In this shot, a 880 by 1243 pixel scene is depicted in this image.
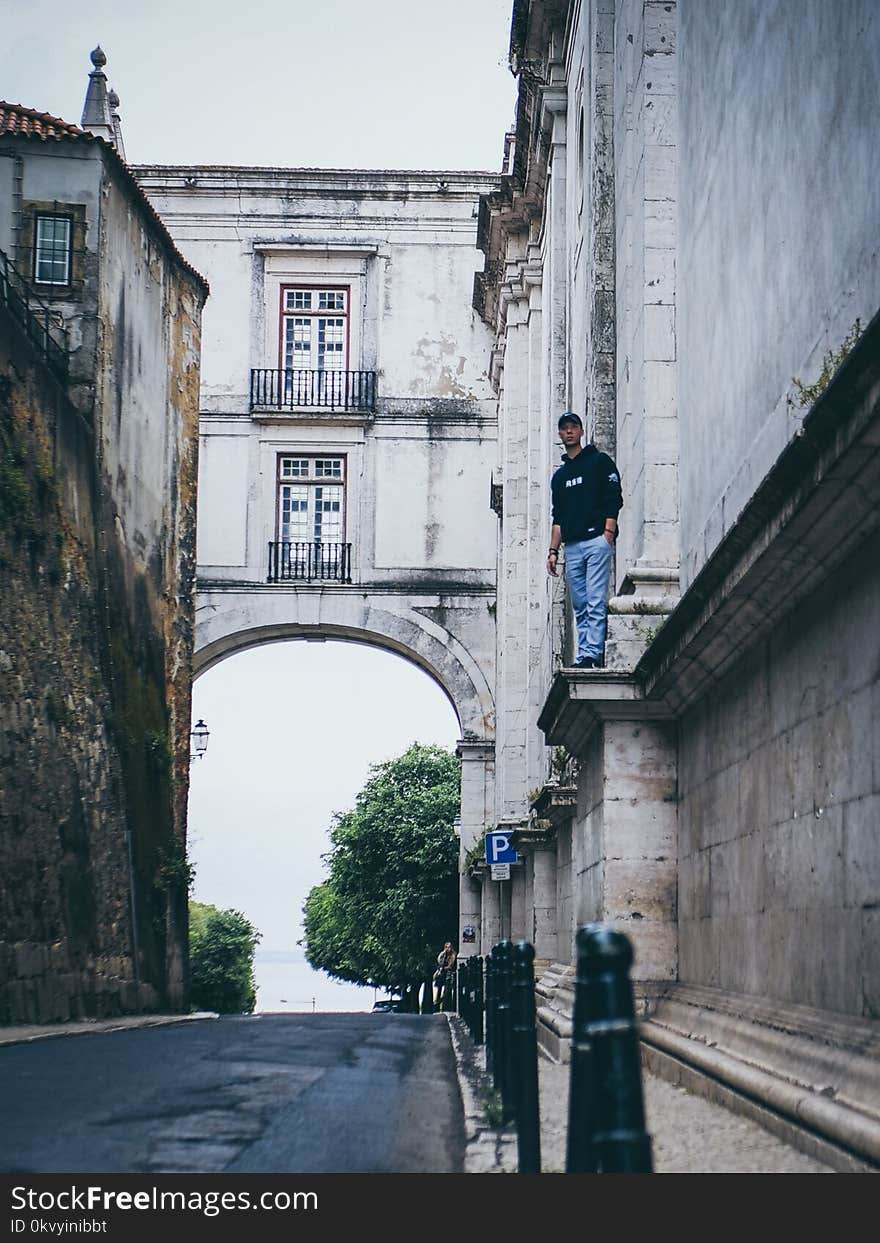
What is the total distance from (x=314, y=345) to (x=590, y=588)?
25167 mm

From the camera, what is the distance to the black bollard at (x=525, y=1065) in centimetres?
494

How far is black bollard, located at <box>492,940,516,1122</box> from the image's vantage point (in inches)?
270

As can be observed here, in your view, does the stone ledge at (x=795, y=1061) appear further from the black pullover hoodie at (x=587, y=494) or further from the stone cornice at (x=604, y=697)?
the black pullover hoodie at (x=587, y=494)

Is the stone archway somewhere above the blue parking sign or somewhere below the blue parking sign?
above

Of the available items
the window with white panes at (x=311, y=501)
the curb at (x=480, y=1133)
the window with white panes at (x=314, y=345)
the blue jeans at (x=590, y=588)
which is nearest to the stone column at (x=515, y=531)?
the window with white panes at (x=311, y=501)

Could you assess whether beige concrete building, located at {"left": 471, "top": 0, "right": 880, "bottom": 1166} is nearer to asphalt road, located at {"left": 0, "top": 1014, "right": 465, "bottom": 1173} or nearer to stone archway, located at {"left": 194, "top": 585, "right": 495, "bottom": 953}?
asphalt road, located at {"left": 0, "top": 1014, "right": 465, "bottom": 1173}

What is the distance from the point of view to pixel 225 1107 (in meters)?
7.26

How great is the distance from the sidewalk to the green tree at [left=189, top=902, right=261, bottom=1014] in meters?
38.5

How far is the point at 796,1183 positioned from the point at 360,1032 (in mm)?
11400

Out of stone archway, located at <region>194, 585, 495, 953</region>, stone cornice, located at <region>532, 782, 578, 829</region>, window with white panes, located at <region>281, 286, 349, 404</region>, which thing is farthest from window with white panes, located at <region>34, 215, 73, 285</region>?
window with white panes, located at <region>281, 286, 349, 404</region>

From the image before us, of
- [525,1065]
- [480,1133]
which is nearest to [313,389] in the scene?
[480,1133]

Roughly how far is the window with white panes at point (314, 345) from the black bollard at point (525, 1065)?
29137 mm

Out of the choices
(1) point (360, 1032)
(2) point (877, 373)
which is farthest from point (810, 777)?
(1) point (360, 1032)

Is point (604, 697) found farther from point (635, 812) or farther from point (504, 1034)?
point (504, 1034)
